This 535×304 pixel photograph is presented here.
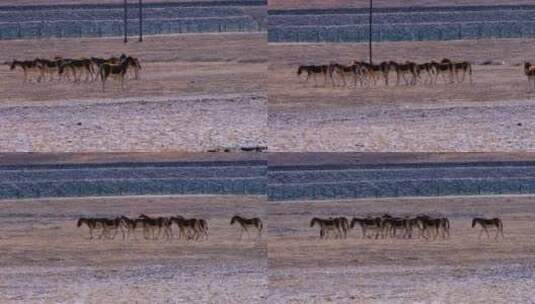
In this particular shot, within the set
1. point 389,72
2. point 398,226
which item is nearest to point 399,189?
point 398,226

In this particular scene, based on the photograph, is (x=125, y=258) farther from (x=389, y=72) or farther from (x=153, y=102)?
(x=389, y=72)

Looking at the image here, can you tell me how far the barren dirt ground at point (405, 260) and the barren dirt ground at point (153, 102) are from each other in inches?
12.1

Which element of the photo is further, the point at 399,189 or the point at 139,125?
the point at 399,189

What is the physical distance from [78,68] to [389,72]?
0.90m

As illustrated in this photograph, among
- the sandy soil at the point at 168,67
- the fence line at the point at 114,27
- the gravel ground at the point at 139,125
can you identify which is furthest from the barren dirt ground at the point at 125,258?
the fence line at the point at 114,27

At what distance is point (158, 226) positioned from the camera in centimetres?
524

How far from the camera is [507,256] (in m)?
5.25

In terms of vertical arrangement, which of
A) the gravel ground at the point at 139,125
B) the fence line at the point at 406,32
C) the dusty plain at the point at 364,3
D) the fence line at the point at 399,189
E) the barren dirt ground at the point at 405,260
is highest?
the dusty plain at the point at 364,3

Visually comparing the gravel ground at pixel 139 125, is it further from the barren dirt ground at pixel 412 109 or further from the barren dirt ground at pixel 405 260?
the barren dirt ground at pixel 405 260

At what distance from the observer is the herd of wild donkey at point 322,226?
5227 millimetres

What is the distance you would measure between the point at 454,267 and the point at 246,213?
629 mm

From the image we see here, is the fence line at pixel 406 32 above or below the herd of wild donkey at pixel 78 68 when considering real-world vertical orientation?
above

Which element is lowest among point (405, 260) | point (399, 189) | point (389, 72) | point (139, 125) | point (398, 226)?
point (405, 260)

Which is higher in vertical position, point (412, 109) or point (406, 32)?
point (406, 32)
